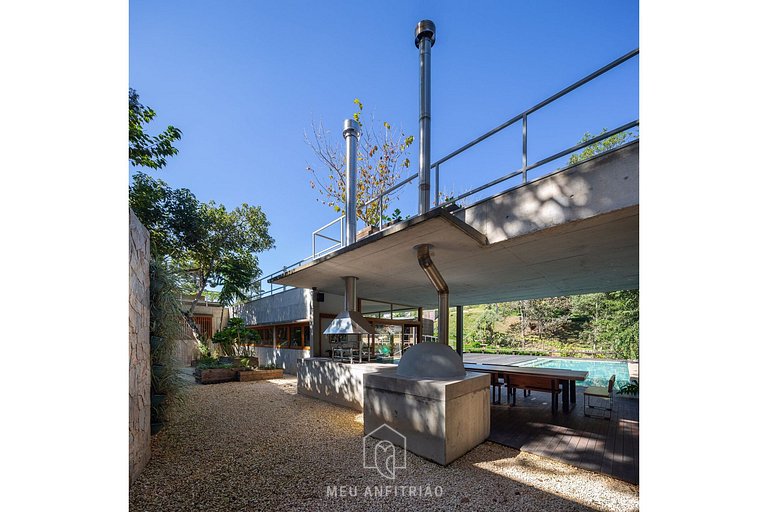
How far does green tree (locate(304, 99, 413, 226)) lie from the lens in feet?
42.4

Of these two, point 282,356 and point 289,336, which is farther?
point 282,356

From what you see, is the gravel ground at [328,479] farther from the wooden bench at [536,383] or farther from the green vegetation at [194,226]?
the green vegetation at [194,226]

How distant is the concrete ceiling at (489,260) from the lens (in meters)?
4.36

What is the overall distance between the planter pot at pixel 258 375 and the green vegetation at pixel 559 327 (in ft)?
57.6

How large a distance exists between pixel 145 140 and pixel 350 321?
256 inches

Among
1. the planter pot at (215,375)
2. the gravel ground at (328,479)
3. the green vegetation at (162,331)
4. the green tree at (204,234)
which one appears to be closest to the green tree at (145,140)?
the green tree at (204,234)

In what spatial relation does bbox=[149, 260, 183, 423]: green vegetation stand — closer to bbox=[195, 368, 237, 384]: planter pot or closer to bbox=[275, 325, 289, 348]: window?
bbox=[195, 368, 237, 384]: planter pot

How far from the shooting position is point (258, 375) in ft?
36.8

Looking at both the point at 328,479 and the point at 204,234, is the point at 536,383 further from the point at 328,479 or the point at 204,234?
the point at 204,234

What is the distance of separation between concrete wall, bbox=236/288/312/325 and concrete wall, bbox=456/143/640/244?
8248mm

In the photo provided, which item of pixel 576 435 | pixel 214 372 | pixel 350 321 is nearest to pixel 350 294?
pixel 350 321

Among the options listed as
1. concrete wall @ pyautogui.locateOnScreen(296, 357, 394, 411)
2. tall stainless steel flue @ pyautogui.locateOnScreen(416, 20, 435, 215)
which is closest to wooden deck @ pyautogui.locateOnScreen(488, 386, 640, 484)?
concrete wall @ pyautogui.locateOnScreen(296, 357, 394, 411)
